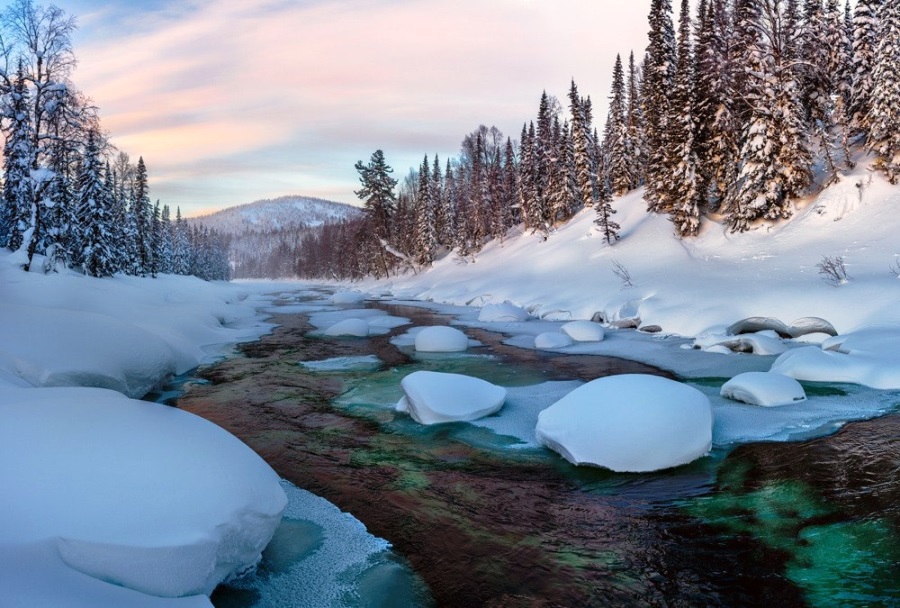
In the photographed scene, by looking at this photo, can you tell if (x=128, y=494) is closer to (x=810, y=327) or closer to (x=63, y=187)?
(x=810, y=327)

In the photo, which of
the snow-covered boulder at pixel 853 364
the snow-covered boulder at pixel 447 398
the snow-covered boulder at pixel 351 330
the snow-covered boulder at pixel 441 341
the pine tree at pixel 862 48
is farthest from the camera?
the pine tree at pixel 862 48

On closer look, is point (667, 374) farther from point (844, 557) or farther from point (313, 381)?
point (313, 381)

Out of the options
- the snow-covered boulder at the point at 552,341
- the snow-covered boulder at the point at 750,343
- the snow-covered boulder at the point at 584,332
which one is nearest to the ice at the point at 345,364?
the snow-covered boulder at the point at 552,341

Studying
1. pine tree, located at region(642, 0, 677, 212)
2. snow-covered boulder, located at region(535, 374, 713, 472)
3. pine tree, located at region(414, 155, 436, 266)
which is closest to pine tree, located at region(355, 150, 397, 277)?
pine tree, located at region(414, 155, 436, 266)

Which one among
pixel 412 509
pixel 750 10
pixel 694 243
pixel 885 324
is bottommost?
pixel 412 509

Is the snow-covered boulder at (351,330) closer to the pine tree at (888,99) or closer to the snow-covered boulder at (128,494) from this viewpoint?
the snow-covered boulder at (128,494)

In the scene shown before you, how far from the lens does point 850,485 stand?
6078mm

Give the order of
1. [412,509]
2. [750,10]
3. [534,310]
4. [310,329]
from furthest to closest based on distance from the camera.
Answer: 1. [534,310]
2. [750,10]
3. [310,329]
4. [412,509]

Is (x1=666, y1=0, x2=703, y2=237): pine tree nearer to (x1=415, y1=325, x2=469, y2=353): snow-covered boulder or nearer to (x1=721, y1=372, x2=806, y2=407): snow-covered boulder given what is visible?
(x1=415, y1=325, x2=469, y2=353): snow-covered boulder

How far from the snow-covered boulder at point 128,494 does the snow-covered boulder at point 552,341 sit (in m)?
13.1

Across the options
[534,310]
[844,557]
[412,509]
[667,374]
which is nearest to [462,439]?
[412,509]

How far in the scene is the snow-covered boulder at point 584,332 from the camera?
18156 mm

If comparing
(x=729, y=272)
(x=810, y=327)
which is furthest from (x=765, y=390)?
(x=729, y=272)

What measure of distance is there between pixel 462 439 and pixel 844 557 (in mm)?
5150
